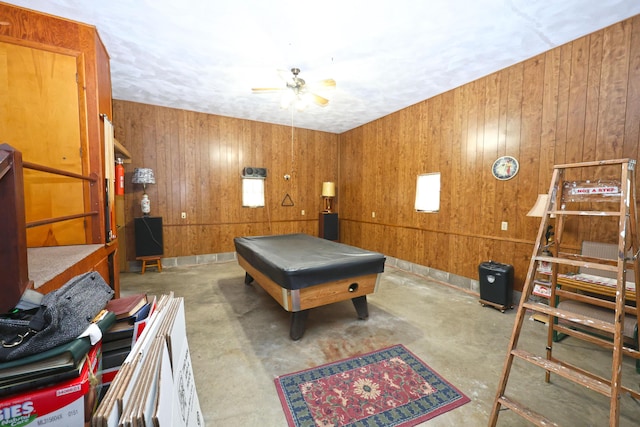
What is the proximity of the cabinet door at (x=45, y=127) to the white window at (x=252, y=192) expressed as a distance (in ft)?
10.9

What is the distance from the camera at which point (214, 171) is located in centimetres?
538

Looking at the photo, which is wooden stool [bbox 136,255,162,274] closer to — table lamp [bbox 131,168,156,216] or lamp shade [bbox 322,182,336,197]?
table lamp [bbox 131,168,156,216]

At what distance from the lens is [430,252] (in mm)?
4414

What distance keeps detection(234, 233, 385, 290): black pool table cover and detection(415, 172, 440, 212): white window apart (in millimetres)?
1989

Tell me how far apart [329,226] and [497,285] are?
12.3 ft

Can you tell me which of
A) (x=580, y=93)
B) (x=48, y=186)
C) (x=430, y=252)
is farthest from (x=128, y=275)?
(x=580, y=93)

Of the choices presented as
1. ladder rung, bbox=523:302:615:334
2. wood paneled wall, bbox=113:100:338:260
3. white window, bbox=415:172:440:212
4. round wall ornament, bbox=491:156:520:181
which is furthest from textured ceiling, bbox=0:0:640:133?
ladder rung, bbox=523:302:615:334

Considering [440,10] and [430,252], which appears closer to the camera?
[440,10]

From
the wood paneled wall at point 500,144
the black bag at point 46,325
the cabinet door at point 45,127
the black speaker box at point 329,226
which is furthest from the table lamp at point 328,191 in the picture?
the black bag at point 46,325

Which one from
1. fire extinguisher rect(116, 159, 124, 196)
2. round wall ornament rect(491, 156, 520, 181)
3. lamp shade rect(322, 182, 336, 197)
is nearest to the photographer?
round wall ornament rect(491, 156, 520, 181)

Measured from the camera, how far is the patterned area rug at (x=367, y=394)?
63.9 inches

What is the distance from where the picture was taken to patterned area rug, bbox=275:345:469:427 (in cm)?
162

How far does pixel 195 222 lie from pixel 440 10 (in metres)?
5.08

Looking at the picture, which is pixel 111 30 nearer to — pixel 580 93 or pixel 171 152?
pixel 171 152
